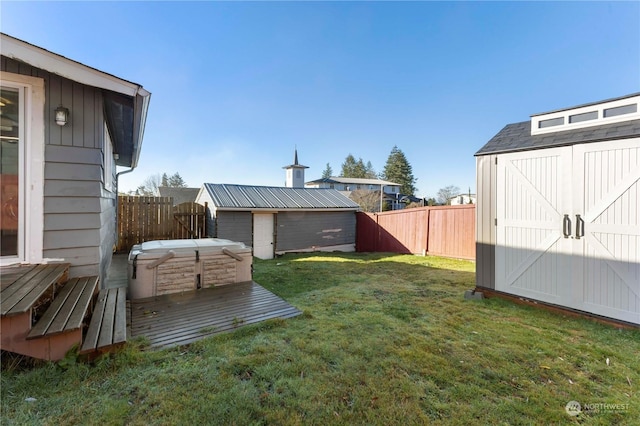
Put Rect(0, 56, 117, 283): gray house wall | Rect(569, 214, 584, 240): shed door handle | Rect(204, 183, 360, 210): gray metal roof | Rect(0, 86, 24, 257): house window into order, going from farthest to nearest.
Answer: Rect(204, 183, 360, 210): gray metal roof, Rect(569, 214, 584, 240): shed door handle, Rect(0, 56, 117, 283): gray house wall, Rect(0, 86, 24, 257): house window

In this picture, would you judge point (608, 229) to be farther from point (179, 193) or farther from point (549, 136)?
point (179, 193)

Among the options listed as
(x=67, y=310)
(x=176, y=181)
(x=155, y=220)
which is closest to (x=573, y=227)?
(x=67, y=310)

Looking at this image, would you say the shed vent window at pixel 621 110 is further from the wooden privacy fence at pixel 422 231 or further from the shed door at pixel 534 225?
the wooden privacy fence at pixel 422 231

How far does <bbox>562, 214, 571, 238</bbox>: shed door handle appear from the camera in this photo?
12.6 ft

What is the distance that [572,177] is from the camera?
3.83m

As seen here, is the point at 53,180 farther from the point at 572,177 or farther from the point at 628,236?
the point at 628,236

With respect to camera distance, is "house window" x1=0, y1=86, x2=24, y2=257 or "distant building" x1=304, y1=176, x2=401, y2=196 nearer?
"house window" x1=0, y1=86, x2=24, y2=257

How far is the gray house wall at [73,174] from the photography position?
3.05 metres

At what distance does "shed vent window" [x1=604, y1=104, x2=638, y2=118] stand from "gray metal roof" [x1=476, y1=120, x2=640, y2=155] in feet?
0.53

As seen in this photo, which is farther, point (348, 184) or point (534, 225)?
point (348, 184)

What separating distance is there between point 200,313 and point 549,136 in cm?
595

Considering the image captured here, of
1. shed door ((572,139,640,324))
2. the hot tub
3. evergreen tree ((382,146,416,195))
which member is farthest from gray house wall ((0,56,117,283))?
evergreen tree ((382,146,416,195))

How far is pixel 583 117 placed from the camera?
13.1 ft

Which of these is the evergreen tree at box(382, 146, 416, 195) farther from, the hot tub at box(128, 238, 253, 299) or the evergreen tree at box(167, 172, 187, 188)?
the hot tub at box(128, 238, 253, 299)
